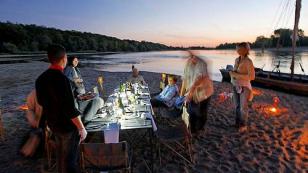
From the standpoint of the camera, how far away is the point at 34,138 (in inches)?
195

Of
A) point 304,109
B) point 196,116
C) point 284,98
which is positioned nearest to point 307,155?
point 196,116

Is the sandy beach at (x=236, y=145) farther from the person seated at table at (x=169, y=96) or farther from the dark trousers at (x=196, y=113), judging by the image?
the person seated at table at (x=169, y=96)

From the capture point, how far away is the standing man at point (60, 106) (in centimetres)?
289

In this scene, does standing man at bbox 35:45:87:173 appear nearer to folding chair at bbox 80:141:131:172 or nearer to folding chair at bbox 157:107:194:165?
folding chair at bbox 80:141:131:172

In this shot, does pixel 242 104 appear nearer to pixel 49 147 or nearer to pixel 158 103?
pixel 158 103

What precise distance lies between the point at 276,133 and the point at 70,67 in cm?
559

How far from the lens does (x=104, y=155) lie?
3.37 meters

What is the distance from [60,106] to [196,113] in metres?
3.88

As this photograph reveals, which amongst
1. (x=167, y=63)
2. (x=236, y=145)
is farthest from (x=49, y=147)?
(x=167, y=63)

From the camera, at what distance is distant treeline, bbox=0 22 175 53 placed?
71000 millimetres

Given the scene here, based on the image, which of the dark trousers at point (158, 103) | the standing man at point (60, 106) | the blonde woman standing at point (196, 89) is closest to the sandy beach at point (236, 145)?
the blonde woman standing at point (196, 89)

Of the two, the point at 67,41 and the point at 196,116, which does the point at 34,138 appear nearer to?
the point at 196,116

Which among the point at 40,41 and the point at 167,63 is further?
the point at 40,41

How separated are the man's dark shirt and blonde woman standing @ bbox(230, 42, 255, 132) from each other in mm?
4412
